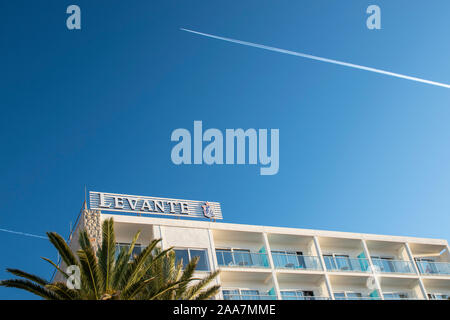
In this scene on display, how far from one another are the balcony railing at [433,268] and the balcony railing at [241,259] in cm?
1306

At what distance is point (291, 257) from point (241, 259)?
3.78 metres

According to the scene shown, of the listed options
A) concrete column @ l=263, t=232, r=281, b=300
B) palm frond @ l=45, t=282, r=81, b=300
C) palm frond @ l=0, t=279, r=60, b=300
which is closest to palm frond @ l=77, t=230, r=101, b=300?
palm frond @ l=45, t=282, r=81, b=300

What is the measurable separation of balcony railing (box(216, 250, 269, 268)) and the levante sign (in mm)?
2968

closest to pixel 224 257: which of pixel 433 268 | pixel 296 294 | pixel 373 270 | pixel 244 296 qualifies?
pixel 244 296

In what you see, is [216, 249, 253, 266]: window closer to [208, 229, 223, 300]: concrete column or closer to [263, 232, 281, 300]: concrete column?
[208, 229, 223, 300]: concrete column

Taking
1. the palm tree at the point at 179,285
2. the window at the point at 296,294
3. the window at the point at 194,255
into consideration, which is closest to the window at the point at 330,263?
the window at the point at 296,294

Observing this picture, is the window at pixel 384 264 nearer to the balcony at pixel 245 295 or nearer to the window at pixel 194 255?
the balcony at pixel 245 295

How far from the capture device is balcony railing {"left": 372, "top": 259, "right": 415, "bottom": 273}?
37.2 metres

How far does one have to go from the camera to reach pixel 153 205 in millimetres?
33688
